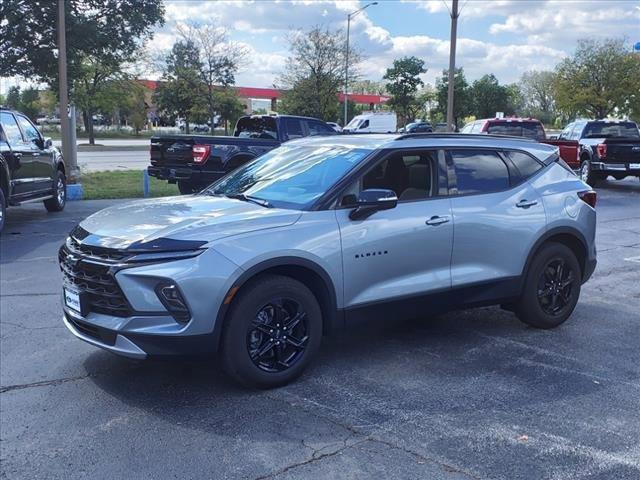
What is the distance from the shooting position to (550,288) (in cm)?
583

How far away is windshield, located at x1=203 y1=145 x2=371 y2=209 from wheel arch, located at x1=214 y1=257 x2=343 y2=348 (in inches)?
19.1

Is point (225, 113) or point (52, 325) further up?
point (225, 113)

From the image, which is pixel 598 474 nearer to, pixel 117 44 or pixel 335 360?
pixel 335 360

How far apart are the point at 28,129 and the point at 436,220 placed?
31.8 ft

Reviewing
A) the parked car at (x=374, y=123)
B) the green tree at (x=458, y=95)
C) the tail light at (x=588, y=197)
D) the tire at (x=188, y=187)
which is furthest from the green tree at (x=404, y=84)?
the tail light at (x=588, y=197)

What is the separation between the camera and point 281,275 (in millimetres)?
4363

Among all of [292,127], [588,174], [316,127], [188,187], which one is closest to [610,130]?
[588,174]

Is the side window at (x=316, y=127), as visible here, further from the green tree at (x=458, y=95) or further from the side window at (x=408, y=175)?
the green tree at (x=458, y=95)

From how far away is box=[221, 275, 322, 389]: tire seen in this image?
13.6 feet

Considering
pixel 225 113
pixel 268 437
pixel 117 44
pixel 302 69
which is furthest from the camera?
pixel 225 113

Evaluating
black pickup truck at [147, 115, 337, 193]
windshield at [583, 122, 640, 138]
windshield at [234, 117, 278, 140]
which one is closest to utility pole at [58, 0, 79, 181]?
black pickup truck at [147, 115, 337, 193]

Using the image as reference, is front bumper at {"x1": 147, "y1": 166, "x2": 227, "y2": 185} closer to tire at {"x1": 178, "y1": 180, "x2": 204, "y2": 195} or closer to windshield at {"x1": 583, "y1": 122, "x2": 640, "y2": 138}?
tire at {"x1": 178, "y1": 180, "x2": 204, "y2": 195}

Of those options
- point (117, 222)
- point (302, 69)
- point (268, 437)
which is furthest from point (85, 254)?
point (302, 69)

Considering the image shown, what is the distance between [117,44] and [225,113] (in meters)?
31.7
